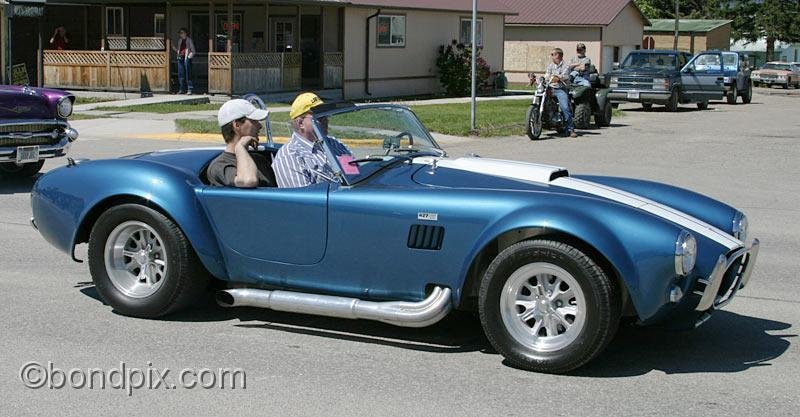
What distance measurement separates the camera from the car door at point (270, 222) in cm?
610

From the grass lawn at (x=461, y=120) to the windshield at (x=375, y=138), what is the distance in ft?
33.9

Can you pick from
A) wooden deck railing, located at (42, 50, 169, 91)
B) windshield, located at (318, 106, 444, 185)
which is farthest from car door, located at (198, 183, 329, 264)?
wooden deck railing, located at (42, 50, 169, 91)

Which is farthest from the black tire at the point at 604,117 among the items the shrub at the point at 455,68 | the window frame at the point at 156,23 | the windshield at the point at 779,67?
the windshield at the point at 779,67

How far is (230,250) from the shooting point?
6355 millimetres

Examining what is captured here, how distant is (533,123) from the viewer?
67.7 feet

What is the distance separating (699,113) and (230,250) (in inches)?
1025

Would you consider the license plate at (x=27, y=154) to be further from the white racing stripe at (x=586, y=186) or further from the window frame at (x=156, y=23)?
the window frame at (x=156, y=23)

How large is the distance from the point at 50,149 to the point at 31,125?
36 cm

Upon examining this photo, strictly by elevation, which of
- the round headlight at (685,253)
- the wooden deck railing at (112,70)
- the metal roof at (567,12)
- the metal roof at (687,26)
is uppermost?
the metal roof at (687,26)

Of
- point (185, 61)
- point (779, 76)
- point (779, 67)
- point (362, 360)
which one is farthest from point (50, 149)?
point (779, 67)

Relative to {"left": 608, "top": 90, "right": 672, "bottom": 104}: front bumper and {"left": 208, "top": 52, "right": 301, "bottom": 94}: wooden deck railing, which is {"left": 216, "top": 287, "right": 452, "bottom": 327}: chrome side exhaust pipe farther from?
{"left": 608, "top": 90, "right": 672, "bottom": 104}: front bumper

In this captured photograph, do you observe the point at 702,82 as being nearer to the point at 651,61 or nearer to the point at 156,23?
the point at 651,61

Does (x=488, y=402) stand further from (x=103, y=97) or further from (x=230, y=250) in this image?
(x=103, y=97)

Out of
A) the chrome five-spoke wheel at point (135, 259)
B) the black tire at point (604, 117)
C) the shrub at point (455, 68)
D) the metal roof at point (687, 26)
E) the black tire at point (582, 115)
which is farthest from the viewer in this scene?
the metal roof at point (687, 26)
